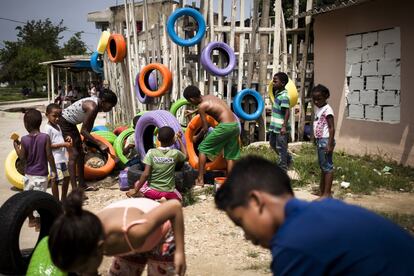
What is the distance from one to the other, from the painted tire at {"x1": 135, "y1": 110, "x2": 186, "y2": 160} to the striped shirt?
1.66 m

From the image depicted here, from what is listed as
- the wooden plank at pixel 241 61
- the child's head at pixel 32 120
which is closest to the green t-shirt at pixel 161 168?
the child's head at pixel 32 120

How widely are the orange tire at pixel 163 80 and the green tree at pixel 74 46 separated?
160 ft

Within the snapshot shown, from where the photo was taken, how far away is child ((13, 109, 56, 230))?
531cm

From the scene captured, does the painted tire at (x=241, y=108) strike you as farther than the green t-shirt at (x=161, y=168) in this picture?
Yes

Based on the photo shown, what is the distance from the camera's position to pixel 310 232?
135 cm

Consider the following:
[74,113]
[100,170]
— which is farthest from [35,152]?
Answer: [100,170]

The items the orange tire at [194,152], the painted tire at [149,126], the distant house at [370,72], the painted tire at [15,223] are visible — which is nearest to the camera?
the painted tire at [15,223]

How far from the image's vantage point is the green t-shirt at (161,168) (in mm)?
5230

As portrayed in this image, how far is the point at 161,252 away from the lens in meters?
2.84

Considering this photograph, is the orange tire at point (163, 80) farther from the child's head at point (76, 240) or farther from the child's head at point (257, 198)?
the child's head at point (257, 198)

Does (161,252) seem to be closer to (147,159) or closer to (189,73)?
(147,159)

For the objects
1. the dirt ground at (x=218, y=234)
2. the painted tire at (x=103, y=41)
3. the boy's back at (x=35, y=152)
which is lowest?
the dirt ground at (x=218, y=234)

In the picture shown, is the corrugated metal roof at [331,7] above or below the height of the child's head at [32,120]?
above

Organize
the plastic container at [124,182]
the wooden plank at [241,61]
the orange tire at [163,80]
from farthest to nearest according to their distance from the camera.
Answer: the orange tire at [163,80], the wooden plank at [241,61], the plastic container at [124,182]
